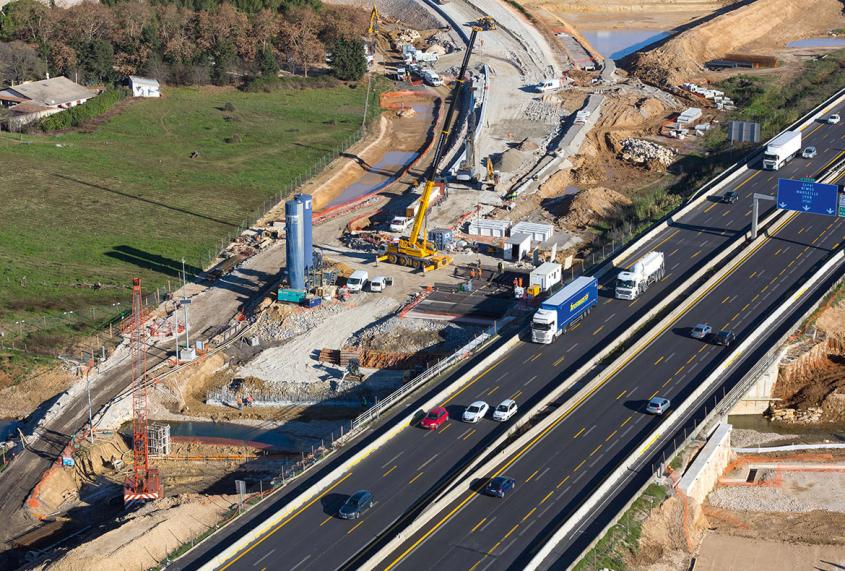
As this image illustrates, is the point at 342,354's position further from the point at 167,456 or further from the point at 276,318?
the point at 167,456

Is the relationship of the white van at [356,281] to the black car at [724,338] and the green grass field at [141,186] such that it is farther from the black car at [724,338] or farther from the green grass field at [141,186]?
the black car at [724,338]

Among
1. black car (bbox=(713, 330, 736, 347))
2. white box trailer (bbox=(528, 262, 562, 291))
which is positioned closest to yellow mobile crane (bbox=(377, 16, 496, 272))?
white box trailer (bbox=(528, 262, 562, 291))

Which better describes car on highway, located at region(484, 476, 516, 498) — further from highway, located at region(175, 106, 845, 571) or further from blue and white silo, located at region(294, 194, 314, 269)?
blue and white silo, located at region(294, 194, 314, 269)

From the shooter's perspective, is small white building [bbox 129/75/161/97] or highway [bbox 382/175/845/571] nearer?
highway [bbox 382/175/845/571]

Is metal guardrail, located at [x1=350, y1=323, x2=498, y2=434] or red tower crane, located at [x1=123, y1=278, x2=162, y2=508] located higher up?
metal guardrail, located at [x1=350, y1=323, x2=498, y2=434]

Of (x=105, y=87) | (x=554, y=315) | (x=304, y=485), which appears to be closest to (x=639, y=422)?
(x=554, y=315)

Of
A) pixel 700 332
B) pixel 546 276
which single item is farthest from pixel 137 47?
pixel 700 332

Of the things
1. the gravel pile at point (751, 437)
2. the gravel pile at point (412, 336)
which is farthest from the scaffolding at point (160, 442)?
the gravel pile at point (751, 437)
